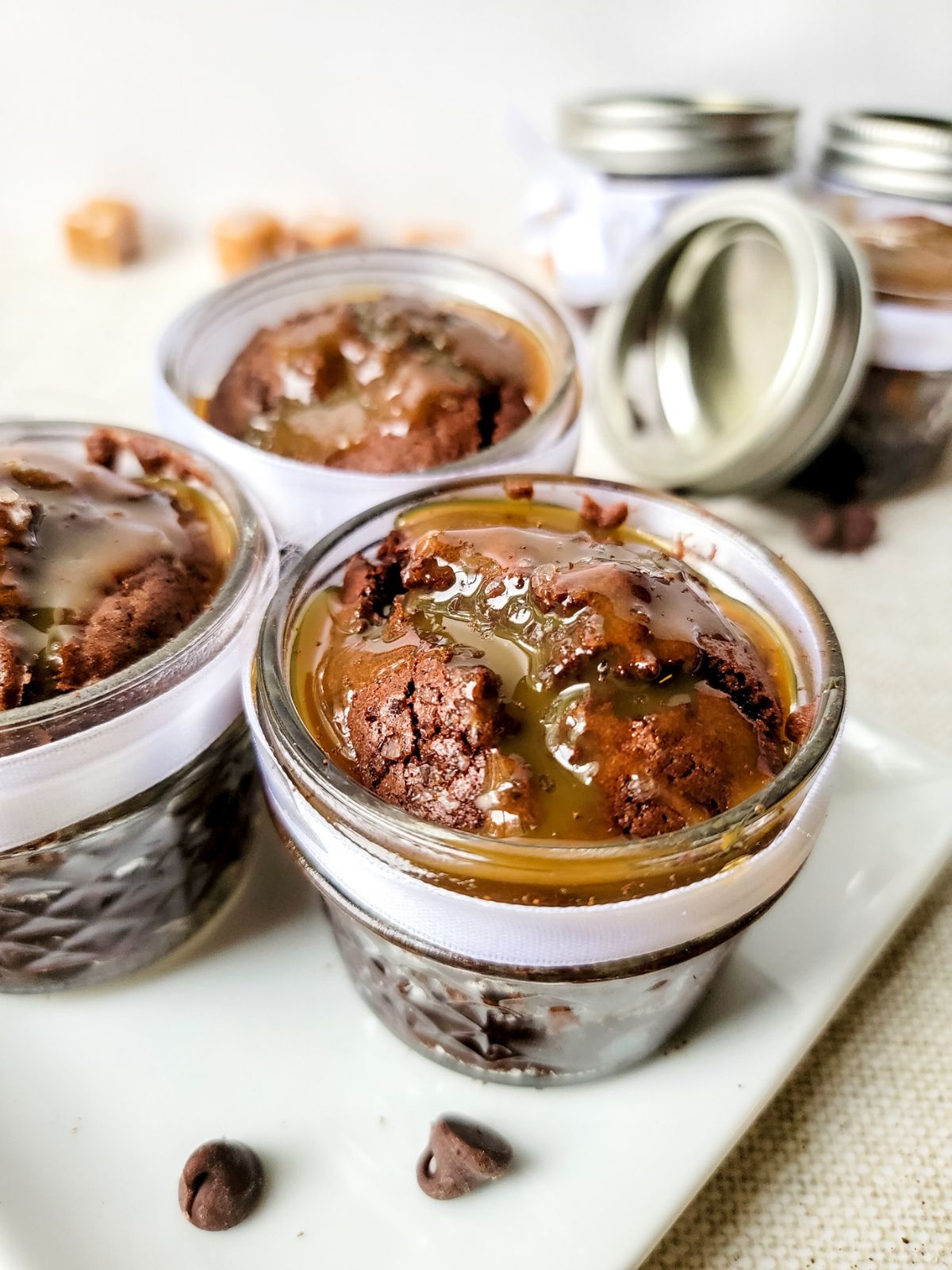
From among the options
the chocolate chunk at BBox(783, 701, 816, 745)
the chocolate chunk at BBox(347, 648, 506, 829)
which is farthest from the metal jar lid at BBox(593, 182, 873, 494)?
the chocolate chunk at BBox(347, 648, 506, 829)

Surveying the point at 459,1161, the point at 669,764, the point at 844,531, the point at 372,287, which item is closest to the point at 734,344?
the point at 844,531

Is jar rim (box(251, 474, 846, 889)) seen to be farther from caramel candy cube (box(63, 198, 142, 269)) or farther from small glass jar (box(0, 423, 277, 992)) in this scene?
caramel candy cube (box(63, 198, 142, 269))

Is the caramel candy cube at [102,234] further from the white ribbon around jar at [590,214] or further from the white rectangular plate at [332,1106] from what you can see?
the white rectangular plate at [332,1106]

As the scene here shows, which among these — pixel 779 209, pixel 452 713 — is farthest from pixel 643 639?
pixel 779 209

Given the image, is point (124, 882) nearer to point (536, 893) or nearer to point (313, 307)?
point (536, 893)

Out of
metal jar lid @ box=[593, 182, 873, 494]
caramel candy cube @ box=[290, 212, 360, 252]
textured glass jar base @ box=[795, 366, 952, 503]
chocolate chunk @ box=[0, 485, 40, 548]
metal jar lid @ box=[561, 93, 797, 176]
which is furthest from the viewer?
caramel candy cube @ box=[290, 212, 360, 252]

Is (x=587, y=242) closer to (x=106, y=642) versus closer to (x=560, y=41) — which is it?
(x=560, y=41)
